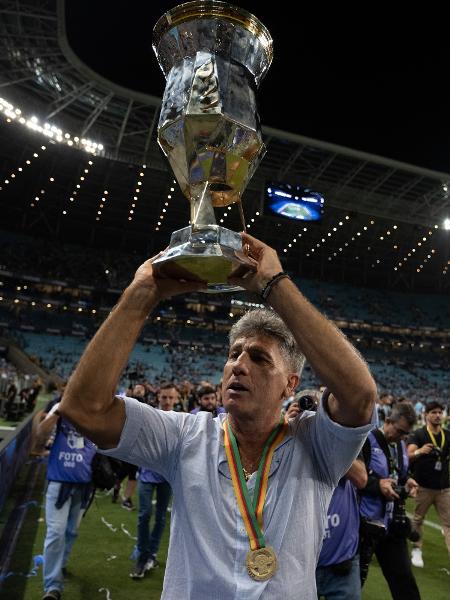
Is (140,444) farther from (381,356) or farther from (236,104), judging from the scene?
(381,356)

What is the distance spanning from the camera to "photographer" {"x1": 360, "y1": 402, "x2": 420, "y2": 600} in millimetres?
3783

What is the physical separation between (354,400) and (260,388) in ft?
1.21

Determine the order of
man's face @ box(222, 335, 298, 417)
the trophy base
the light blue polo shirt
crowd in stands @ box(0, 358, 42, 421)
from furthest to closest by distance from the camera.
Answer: crowd in stands @ box(0, 358, 42, 421)
man's face @ box(222, 335, 298, 417)
the light blue polo shirt
the trophy base

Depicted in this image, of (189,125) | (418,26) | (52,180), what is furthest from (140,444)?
(52,180)

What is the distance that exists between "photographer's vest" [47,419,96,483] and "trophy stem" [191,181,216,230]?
375cm

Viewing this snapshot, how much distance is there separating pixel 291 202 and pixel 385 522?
17800 mm

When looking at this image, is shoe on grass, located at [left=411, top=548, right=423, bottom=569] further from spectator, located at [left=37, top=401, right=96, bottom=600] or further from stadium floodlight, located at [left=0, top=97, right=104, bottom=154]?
stadium floodlight, located at [left=0, top=97, right=104, bottom=154]

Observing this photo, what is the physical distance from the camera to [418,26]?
3.25 meters

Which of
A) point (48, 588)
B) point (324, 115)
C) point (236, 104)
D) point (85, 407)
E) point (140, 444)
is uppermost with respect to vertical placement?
point (324, 115)

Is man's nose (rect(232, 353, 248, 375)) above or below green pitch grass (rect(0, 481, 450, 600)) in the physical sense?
above

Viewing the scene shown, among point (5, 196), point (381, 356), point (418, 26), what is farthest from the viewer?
point (381, 356)

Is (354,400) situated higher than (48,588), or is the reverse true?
(354,400)

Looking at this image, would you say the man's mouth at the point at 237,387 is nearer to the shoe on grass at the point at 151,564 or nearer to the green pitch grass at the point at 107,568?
the green pitch grass at the point at 107,568

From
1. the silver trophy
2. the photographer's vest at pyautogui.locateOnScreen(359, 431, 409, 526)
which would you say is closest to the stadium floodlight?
the photographer's vest at pyautogui.locateOnScreen(359, 431, 409, 526)
